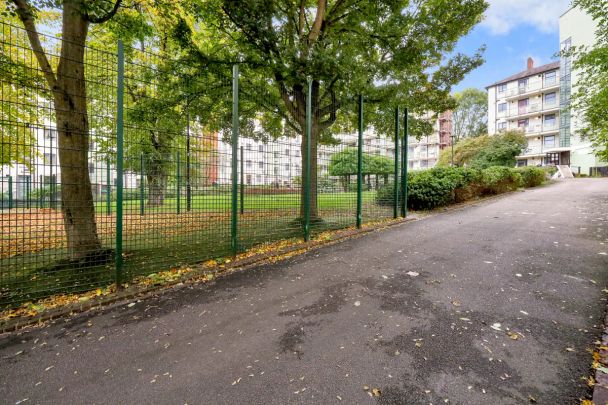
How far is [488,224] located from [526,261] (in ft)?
10.8

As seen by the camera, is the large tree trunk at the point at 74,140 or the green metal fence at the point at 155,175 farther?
the large tree trunk at the point at 74,140

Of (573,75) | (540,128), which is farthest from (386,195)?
(540,128)

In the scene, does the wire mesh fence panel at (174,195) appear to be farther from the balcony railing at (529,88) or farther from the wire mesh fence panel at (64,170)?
the balcony railing at (529,88)

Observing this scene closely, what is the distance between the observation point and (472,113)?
51375mm

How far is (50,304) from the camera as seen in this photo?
3510mm

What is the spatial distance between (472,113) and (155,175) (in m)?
58.7

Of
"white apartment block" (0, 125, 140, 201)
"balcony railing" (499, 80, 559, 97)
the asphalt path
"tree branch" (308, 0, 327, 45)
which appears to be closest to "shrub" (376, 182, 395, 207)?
the asphalt path

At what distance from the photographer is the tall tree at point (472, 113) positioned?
50.7 m

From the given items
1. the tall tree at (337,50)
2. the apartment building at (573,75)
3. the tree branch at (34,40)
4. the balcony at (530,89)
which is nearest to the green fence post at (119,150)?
the tree branch at (34,40)

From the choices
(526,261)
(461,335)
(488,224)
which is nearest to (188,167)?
(461,335)

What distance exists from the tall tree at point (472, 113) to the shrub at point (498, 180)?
1529 inches

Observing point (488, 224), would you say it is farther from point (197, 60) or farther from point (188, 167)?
point (197, 60)

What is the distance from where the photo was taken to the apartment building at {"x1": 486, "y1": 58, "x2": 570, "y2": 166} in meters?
39.8

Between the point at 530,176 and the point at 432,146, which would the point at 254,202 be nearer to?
the point at 530,176
